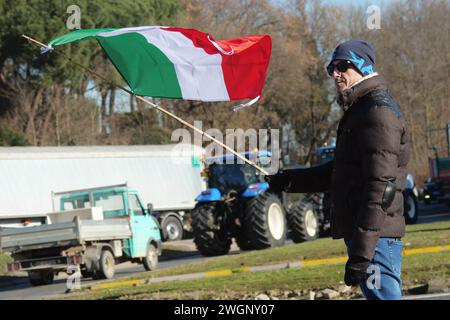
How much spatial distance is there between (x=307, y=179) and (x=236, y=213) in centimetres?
1689

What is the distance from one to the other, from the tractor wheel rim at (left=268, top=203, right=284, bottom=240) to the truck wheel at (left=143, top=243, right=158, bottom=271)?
9.90 feet

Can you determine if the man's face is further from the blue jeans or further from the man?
the blue jeans

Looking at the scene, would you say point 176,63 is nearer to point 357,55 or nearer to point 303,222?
point 357,55

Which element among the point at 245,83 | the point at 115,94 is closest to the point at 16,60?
the point at 115,94

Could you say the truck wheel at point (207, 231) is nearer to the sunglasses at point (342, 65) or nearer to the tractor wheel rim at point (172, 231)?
the tractor wheel rim at point (172, 231)

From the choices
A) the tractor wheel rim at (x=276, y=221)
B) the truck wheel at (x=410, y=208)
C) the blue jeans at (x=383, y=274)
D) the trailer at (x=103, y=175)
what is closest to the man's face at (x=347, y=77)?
the blue jeans at (x=383, y=274)

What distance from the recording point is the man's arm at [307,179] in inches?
247

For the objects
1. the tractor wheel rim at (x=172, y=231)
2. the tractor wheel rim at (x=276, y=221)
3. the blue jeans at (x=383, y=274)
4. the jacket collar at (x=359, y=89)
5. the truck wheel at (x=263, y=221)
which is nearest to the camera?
the blue jeans at (x=383, y=274)

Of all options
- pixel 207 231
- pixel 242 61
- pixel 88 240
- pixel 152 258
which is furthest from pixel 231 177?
pixel 242 61

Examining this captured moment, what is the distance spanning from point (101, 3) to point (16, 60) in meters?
4.69

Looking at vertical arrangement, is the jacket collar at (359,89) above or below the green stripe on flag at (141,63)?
below

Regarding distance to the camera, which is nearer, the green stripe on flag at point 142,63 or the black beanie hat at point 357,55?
the black beanie hat at point 357,55

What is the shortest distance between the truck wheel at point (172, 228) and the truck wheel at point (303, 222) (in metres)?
11.3

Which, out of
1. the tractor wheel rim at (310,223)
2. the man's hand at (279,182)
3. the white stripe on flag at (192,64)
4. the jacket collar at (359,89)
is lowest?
the tractor wheel rim at (310,223)
